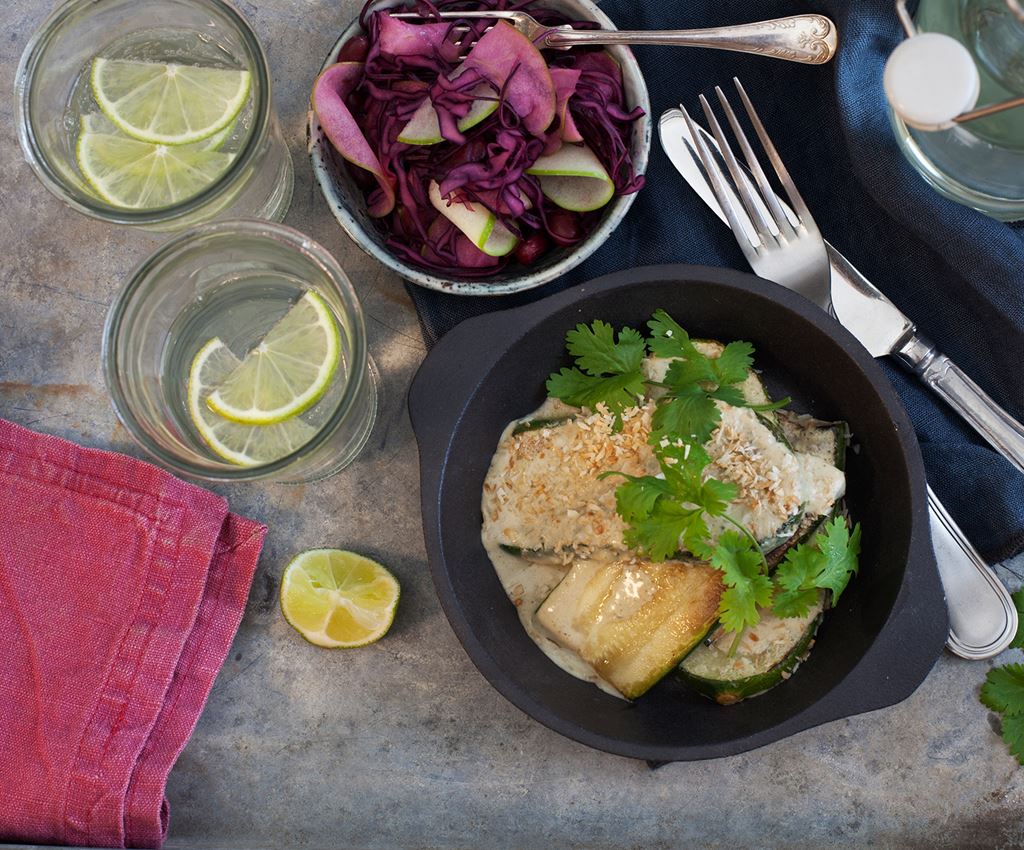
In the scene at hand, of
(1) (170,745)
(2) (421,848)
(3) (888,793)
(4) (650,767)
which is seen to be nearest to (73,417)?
(1) (170,745)

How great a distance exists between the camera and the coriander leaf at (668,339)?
71.2 inches

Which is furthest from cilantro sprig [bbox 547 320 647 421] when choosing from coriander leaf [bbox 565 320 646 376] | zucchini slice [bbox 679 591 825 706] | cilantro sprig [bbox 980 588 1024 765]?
cilantro sprig [bbox 980 588 1024 765]

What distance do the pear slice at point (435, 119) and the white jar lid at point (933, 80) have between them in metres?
0.63

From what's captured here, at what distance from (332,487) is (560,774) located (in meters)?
0.73

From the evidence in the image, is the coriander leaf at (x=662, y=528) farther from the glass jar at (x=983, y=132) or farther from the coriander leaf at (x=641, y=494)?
the glass jar at (x=983, y=132)

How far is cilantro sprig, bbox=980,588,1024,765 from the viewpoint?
1.92 metres

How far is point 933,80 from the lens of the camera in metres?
1.51

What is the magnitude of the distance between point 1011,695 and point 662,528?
777mm

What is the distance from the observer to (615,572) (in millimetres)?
1828

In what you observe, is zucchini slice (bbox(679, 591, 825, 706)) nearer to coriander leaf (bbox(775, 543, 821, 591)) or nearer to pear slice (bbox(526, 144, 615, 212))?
coriander leaf (bbox(775, 543, 821, 591))

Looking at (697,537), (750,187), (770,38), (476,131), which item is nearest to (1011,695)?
(697,537)

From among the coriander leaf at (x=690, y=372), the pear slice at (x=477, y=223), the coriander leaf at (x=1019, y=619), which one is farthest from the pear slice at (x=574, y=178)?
the coriander leaf at (x=1019, y=619)

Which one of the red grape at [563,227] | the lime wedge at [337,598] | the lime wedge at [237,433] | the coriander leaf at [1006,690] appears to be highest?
the red grape at [563,227]

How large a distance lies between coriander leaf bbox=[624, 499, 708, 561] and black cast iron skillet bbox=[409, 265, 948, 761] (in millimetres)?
320
